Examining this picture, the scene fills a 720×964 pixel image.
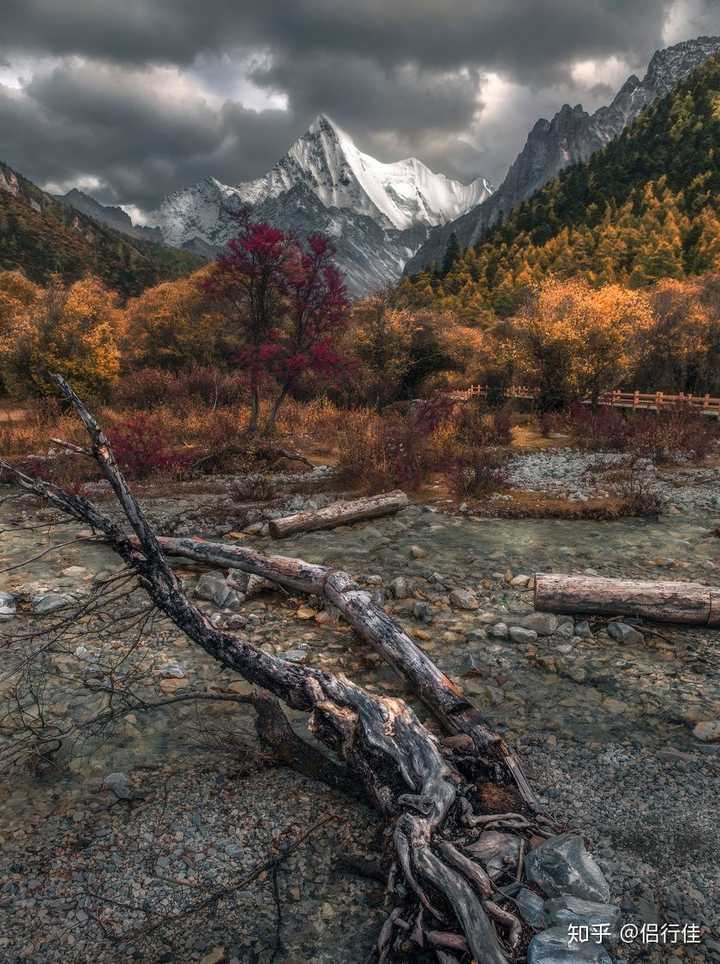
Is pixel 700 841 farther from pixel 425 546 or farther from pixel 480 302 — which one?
pixel 480 302

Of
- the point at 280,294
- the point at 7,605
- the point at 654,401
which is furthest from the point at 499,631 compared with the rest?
→ the point at 654,401

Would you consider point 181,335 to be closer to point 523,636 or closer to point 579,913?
point 523,636

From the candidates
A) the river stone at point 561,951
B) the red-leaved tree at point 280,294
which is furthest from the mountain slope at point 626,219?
the river stone at point 561,951

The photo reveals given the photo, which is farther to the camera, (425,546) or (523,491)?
(523,491)

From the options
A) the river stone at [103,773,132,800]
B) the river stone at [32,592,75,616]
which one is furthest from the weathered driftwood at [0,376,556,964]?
the river stone at [32,592,75,616]

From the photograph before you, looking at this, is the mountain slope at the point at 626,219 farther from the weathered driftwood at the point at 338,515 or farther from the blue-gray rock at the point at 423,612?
the blue-gray rock at the point at 423,612

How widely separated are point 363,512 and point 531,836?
6.88 meters

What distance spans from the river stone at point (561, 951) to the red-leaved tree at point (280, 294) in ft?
50.1

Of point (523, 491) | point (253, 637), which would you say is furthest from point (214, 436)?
point (253, 637)

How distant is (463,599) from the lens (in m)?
6.14

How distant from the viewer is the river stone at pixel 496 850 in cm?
258

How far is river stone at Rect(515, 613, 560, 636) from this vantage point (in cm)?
A: 546

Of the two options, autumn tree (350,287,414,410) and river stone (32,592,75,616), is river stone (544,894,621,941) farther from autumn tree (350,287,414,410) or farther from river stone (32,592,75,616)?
autumn tree (350,287,414,410)

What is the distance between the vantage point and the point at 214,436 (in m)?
16.4
